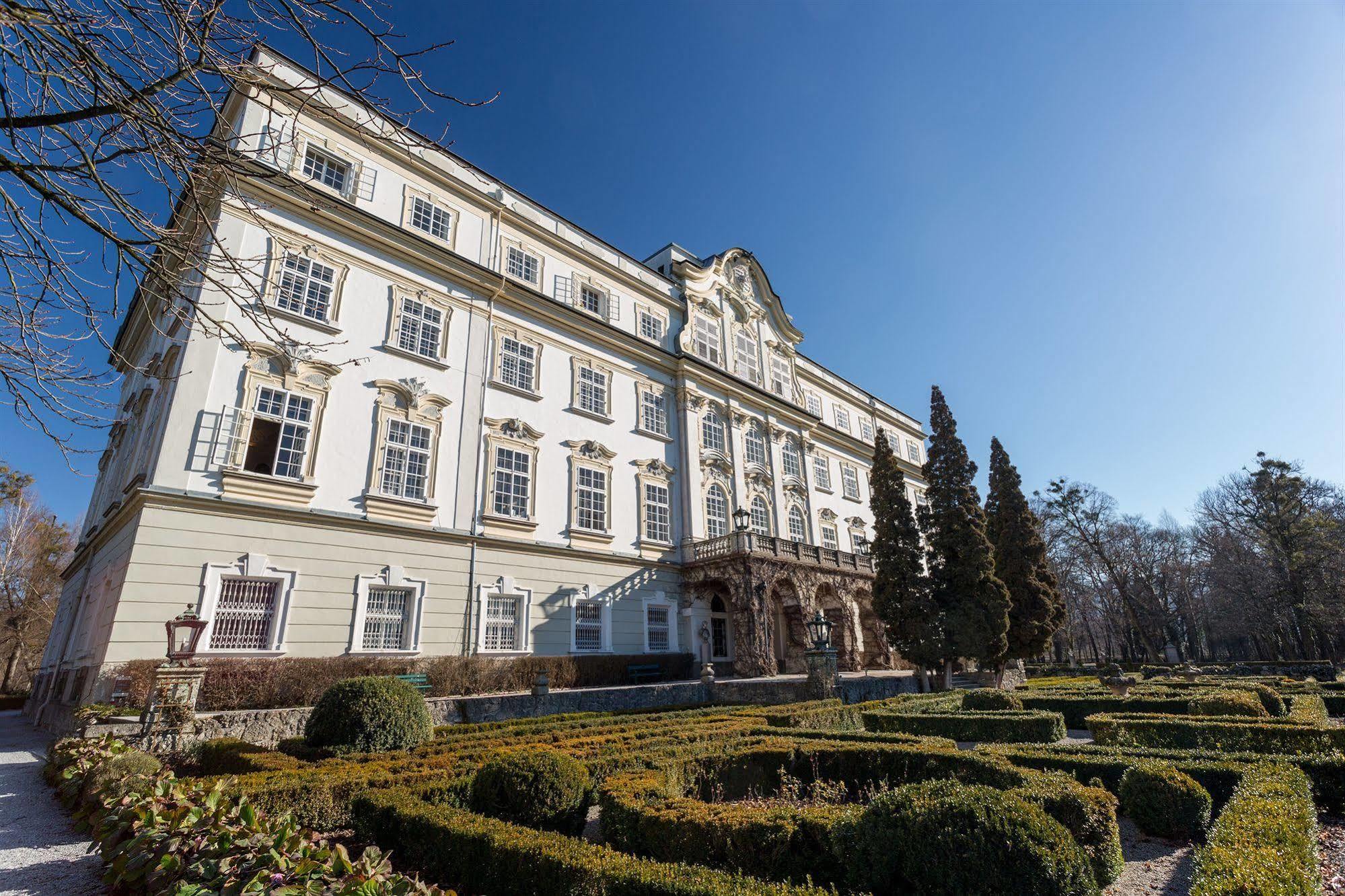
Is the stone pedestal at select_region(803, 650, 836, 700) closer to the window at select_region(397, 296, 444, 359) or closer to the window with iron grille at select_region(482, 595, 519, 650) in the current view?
the window with iron grille at select_region(482, 595, 519, 650)

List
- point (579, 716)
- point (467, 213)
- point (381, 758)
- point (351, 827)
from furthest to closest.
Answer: point (467, 213) → point (579, 716) → point (381, 758) → point (351, 827)

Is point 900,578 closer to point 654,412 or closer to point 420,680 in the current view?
point 654,412

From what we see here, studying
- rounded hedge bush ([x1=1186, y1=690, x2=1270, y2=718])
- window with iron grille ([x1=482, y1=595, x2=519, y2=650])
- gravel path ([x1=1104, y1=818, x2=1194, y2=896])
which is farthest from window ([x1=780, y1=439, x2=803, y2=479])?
gravel path ([x1=1104, y1=818, x2=1194, y2=896])

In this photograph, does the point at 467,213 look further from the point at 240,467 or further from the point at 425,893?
the point at 425,893

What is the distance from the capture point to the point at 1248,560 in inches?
1702

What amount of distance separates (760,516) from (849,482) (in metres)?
10.8

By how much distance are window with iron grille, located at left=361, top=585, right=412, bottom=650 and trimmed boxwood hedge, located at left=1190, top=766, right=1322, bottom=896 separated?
17.2 m

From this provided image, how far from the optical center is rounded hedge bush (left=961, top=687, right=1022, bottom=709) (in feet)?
49.5

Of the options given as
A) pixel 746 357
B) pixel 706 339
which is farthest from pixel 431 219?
pixel 746 357

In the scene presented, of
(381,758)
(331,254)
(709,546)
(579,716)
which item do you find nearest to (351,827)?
(381,758)

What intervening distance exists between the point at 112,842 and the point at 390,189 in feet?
68.7

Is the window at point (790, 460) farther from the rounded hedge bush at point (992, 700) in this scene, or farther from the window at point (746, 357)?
the rounded hedge bush at point (992, 700)

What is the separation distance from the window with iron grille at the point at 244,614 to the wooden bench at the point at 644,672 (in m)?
11.2

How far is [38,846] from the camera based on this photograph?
6598mm
